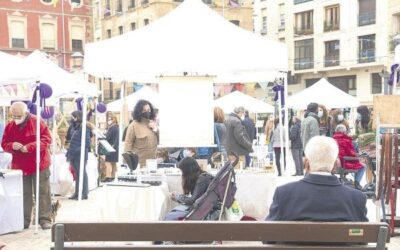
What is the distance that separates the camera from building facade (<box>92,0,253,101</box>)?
3984 centimetres

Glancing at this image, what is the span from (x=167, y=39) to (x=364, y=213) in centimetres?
364

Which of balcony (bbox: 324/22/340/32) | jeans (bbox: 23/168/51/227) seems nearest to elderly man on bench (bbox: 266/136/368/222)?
jeans (bbox: 23/168/51/227)

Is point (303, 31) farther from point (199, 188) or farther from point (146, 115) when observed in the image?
point (199, 188)

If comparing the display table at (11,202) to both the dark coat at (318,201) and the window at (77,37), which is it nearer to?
the dark coat at (318,201)

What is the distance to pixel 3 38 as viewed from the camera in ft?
150

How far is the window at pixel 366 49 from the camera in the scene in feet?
132

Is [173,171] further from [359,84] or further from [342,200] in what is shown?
[359,84]

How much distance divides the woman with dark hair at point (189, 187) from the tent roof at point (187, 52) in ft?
4.06

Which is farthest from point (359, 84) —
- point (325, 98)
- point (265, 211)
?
point (265, 211)

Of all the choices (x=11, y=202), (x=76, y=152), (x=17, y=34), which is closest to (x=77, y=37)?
(x=17, y=34)

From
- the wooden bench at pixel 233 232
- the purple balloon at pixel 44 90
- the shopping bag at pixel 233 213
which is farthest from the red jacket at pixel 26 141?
the wooden bench at pixel 233 232

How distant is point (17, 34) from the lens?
4638cm

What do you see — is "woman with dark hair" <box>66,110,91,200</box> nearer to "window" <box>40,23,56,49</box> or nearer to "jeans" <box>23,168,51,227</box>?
"jeans" <box>23,168,51,227</box>

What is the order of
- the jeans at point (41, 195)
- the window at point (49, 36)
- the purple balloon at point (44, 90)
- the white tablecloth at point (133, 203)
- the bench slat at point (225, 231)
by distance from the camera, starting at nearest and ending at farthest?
1. the bench slat at point (225, 231)
2. the white tablecloth at point (133, 203)
3. the jeans at point (41, 195)
4. the purple balloon at point (44, 90)
5. the window at point (49, 36)
